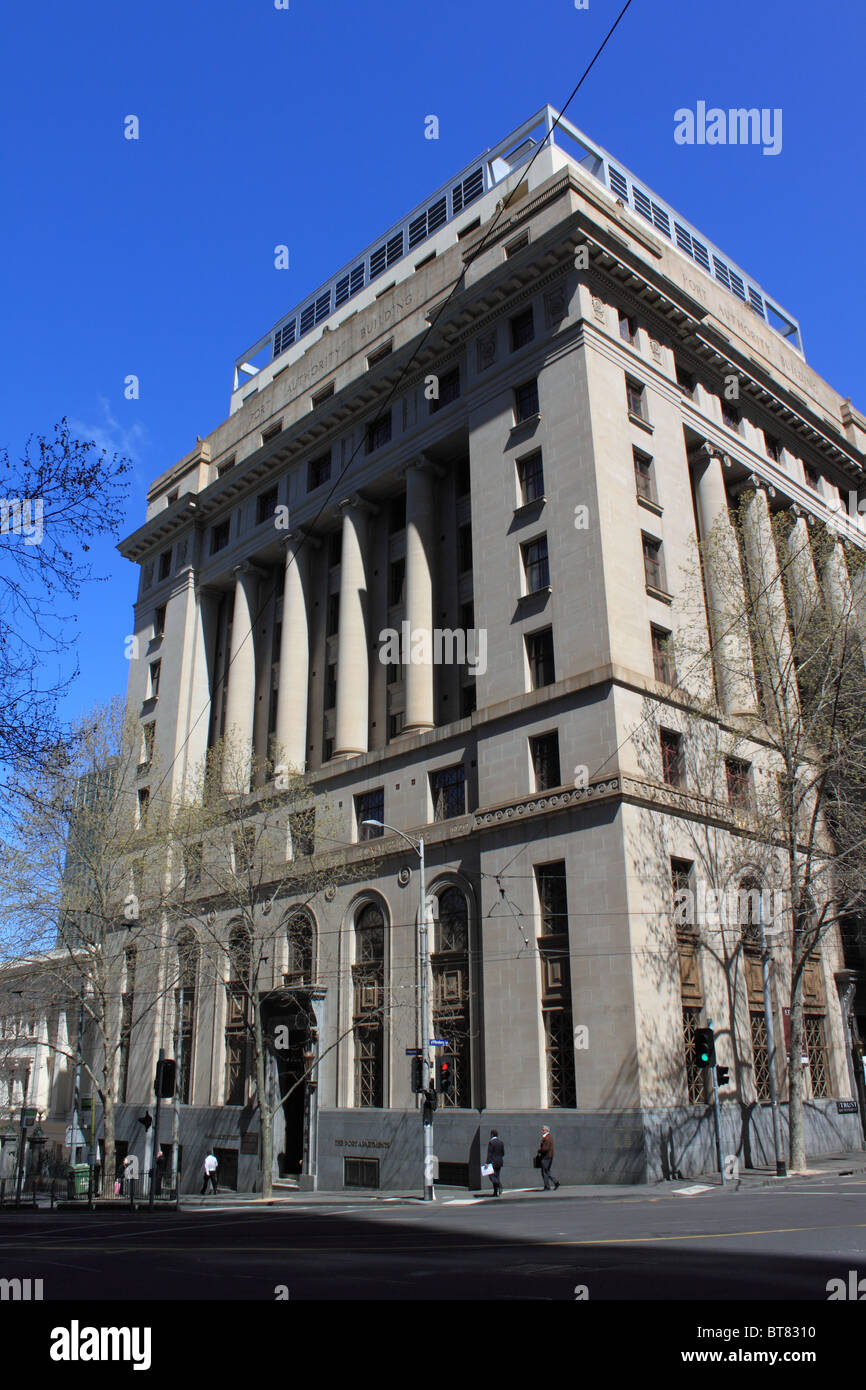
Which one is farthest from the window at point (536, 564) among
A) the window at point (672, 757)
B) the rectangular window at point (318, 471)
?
the rectangular window at point (318, 471)

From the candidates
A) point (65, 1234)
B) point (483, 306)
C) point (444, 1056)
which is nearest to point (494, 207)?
point (483, 306)

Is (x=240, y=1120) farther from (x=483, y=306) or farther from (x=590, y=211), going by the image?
(x=590, y=211)

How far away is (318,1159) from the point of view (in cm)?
3481

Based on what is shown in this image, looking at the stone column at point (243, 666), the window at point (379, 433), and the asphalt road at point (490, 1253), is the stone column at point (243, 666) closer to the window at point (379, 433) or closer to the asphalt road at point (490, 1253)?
the window at point (379, 433)

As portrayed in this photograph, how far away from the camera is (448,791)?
115 ft

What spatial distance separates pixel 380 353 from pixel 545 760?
23687mm

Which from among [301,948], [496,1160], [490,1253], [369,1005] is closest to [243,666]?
[301,948]

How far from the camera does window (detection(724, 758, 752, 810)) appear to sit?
1320 inches

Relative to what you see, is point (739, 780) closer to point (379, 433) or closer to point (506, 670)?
point (506, 670)

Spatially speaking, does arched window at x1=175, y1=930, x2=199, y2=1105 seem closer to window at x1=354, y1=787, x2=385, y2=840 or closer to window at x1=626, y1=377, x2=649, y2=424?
window at x1=354, y1=787, x2=385, y2=840

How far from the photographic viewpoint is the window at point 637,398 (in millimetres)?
36344

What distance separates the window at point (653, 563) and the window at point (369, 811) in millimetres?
12680

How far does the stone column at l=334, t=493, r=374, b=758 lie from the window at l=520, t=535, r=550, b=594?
10.8 meters

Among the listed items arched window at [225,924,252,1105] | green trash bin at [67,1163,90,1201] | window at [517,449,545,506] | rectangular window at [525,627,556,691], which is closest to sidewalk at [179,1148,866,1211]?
arched window at [225,924,252,1105]
